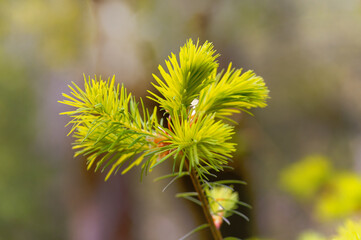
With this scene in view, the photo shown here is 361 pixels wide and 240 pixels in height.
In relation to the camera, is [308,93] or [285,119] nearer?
[308,93]

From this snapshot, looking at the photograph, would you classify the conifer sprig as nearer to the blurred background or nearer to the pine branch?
the pine branch

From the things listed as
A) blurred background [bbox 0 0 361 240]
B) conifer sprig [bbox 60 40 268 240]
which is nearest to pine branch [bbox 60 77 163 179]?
conifer sprig [bbox 60 40 268 240]

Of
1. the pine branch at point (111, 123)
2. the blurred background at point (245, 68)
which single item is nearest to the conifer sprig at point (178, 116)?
the pine branch at point (111, 123)

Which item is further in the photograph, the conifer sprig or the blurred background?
the blurred background

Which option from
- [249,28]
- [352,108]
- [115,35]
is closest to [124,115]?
[115,35]

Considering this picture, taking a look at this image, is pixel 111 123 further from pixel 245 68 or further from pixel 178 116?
pixel 245 68

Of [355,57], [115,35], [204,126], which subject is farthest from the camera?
[355,57]

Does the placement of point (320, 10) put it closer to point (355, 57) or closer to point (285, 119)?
point (355, 57)

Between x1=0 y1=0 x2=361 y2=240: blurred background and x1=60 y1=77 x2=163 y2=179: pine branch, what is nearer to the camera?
x1=60 y1=77 x2=163 y2=179: pine branch
